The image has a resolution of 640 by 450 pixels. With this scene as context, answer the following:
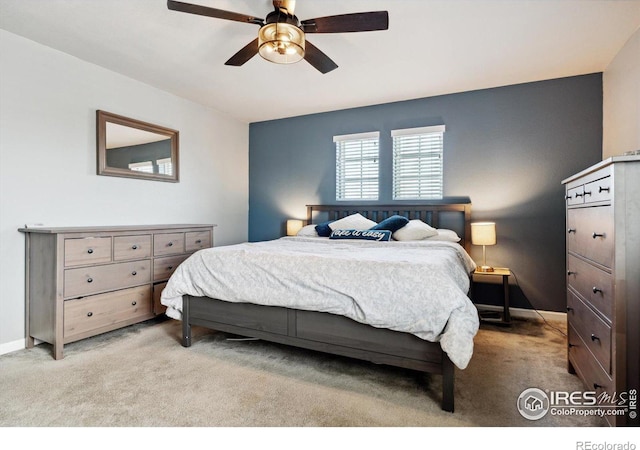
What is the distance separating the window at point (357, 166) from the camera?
439cm

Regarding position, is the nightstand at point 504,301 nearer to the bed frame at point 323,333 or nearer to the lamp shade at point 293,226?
the bed frame at point 323,333

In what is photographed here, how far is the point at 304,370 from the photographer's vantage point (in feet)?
7.39

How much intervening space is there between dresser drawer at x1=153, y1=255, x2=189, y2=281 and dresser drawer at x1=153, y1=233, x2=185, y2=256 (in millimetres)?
62

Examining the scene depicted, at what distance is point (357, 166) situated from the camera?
177 inches

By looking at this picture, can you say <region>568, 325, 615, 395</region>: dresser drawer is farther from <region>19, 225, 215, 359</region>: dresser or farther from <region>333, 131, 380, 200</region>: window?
<region>19, 225, 215, 359</region>: dresser

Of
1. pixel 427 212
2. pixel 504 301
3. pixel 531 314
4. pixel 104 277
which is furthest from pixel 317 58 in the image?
pixel 531 314

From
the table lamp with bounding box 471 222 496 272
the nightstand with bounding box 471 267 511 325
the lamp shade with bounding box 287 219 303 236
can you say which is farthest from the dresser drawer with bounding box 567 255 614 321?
the lamp shade with bounding box 287 219 303 236

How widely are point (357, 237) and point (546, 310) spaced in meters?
2.24

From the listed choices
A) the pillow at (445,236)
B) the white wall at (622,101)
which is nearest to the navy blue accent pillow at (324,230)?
the pillow at (445,236)

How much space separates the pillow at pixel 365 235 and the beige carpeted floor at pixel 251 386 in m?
1.35

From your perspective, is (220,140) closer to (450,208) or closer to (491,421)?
(450,208)

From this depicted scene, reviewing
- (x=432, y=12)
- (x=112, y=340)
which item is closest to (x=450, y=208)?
(x=432, y=12)

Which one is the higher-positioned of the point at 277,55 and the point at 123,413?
the point at 277,55

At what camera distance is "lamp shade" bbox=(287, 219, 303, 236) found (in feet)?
15.1
